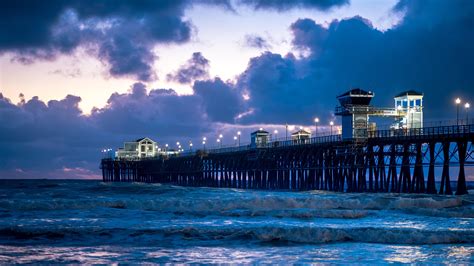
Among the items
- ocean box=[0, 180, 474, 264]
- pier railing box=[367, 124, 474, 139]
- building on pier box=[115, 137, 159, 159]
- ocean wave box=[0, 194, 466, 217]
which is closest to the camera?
ocean box=[0, 180, 474, 264]

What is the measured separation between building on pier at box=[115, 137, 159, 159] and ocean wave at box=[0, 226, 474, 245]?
→ 4231 inches

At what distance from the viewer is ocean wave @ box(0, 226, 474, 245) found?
18000 mm

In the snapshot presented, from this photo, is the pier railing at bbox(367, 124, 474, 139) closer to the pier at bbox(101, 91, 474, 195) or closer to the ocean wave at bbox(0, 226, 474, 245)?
the pier at bbox(101, 91, 474, 195)

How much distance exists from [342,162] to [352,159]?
2606mm

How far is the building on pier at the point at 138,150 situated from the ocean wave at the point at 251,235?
107459mm

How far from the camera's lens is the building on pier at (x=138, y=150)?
127000 millimetres

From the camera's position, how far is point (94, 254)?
15.5 m

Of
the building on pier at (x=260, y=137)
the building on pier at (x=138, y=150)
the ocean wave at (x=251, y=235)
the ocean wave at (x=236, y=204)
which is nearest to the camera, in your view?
the ocean wave at (x=251, y=235)

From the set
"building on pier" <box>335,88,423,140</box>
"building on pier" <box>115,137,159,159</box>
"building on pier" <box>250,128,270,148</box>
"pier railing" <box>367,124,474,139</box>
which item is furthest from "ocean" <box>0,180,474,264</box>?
"building on pier" <box>115,137,159,159</box>

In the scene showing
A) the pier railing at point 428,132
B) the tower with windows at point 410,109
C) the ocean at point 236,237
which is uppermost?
the tower with windows at point 410,109

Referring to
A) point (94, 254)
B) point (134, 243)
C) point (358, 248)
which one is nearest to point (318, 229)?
point (358, 248)

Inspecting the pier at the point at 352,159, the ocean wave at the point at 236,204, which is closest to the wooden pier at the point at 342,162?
the pier at the point at 352,159

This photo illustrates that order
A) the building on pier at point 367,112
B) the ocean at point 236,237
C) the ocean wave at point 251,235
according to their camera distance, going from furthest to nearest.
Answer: the building on pier at point 367,112, the ocean wave at point 251,235, the ocean at point 236,237

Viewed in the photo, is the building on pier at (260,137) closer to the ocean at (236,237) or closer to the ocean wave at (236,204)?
the ocean wave at (236,204)
